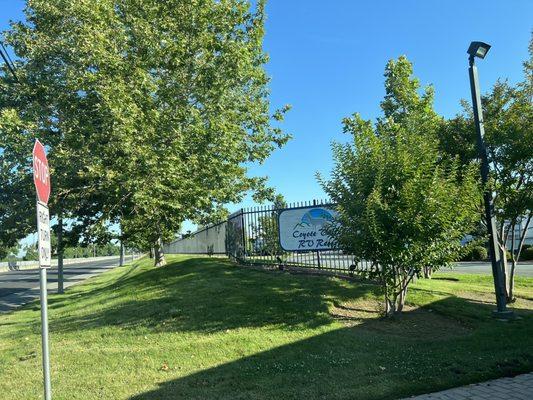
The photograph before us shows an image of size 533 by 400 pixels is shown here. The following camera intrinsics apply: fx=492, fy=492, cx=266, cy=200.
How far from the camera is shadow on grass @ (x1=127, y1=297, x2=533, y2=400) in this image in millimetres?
5613

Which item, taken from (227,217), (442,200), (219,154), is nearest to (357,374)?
(442,200)

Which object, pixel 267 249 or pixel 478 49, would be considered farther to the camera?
pixel 267 249

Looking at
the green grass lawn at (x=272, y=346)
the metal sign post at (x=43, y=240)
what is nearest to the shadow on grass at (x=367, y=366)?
the green grass lawn at (x=272, y=346)

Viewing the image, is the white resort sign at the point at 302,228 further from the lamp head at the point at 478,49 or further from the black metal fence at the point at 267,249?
the lamp head at the point at 478,49

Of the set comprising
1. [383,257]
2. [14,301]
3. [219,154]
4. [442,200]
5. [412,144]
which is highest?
[219,154]

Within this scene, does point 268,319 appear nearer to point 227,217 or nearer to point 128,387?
point 128,387

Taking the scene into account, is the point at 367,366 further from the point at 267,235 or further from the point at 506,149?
the point at 267,235

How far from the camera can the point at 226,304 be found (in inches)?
380

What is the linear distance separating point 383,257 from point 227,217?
11.2m

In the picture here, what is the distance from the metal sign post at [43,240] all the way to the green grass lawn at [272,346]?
1.30 meters

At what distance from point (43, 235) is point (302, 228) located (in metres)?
8.99

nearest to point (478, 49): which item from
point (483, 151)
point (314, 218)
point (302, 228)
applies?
point (483, 151)

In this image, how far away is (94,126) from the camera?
13891mm

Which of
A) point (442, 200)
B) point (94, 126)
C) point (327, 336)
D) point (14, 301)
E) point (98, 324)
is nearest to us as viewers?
point (327, 336)
